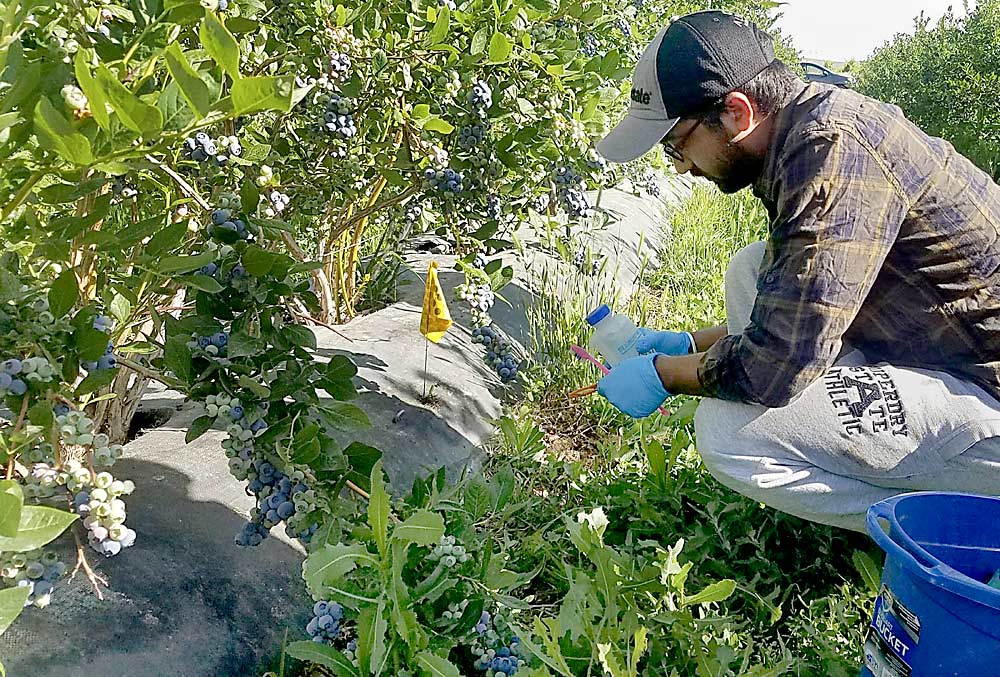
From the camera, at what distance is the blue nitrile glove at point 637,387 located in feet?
5.97

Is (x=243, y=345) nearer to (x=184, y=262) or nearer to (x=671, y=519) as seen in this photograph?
(x=184, y=262)

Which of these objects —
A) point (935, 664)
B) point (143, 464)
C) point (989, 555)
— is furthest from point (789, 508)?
point (143, 464)

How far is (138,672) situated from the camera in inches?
49.1

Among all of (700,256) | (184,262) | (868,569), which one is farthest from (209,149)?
(700,256)

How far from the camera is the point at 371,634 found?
3.84 ft

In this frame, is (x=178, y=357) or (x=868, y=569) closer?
(x=178, y=357)

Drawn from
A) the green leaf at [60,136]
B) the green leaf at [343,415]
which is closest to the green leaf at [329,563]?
the green leaf at [343,415]

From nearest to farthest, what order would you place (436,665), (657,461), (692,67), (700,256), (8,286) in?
(8,286)
(436,665)
(692,67)
(657,461)
(700,256)

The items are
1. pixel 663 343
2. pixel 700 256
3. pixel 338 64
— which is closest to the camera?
pixel 338 64

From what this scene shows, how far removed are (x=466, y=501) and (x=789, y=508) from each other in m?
0.69

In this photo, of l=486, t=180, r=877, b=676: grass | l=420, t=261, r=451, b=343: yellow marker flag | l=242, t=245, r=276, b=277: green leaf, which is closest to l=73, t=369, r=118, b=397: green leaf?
l=242, t=245, r=276, b=277: green leaf

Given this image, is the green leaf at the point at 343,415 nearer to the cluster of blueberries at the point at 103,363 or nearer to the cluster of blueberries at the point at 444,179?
the cluster of blueberries at the point at 103,363

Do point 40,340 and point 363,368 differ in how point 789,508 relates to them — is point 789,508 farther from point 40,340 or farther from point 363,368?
point 40,340

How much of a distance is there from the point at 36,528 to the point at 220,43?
0.50m
